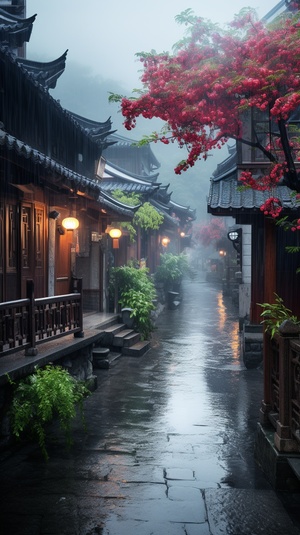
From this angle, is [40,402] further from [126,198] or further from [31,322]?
[126,198]

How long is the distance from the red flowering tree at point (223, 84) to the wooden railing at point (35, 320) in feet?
11.0

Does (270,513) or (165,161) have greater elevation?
(165,161)

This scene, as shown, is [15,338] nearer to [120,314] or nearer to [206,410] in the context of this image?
[206,410]

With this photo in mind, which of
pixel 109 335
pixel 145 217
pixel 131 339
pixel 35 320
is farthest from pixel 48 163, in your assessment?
pixel 145 217

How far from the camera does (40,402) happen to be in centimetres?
763

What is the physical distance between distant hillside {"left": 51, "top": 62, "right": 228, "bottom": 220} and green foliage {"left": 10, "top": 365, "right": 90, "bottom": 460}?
94964mm

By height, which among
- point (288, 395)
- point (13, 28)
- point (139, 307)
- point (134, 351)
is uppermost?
point (13, 28)

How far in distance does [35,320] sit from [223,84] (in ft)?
16.9

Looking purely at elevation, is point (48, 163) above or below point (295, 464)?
above

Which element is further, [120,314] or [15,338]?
[120,314]

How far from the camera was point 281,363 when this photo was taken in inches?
256

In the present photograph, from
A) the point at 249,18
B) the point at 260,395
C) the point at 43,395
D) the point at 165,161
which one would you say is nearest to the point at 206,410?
the point at 260,395

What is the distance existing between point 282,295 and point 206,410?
4288 millimetres

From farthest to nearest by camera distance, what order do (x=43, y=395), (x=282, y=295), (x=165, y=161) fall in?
(x=165, y=161) < (x=282, y=295) < (x=43, y=395)
